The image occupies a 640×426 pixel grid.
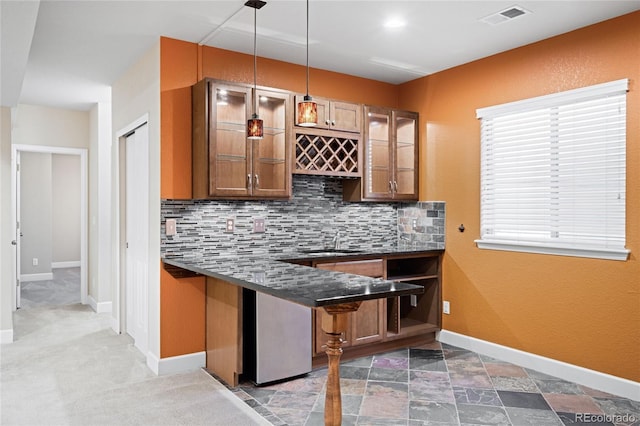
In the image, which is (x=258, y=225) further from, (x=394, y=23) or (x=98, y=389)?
(x=394, y=23)

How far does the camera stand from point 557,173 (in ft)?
12.2

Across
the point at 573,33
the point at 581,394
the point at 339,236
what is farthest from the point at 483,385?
the point at 573,33

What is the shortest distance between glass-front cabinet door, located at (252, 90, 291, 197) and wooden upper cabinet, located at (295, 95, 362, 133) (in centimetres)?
33

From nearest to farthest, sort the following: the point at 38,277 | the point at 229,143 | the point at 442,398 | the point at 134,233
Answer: the point at 442,398
the point at 229,143
the point at 134,233
the point at 38,277

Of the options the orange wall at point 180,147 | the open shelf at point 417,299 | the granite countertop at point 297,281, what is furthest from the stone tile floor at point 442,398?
the granite countertop at point 297,281

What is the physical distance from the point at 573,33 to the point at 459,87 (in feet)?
3.52

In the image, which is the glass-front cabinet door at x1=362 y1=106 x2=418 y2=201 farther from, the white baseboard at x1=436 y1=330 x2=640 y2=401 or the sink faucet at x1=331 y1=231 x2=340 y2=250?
the white baseboard at x1=436 y1=330 x2=640 y2=401

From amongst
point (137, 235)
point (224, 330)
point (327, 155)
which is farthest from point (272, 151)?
point (137, 235)

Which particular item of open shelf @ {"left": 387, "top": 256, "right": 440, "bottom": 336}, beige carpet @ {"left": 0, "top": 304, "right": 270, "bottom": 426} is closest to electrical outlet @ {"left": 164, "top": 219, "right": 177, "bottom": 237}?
beige carpet @ {"left": 0, "top": 304, "right": 270, "bottom": 426}

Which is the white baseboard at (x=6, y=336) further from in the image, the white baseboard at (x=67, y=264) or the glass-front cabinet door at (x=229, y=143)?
the white baseboard at (x=67, y=264)

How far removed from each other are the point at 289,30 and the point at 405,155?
1793mm

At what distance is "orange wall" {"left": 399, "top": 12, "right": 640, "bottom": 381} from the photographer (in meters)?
3.26

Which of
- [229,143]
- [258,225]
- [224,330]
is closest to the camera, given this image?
[224,330]

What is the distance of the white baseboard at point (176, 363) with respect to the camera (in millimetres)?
3721
